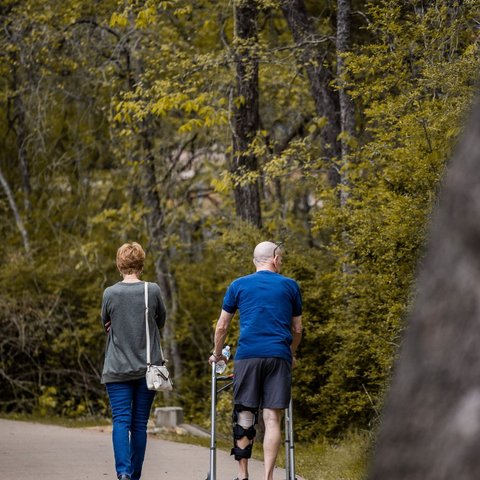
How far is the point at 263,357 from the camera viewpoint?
7445mm

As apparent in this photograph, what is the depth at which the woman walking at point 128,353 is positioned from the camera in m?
8.02

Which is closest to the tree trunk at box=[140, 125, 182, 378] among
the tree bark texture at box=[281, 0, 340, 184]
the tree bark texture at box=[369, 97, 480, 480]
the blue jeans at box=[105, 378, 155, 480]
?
the tree bark texture at box=[281, 0, 340, 184]

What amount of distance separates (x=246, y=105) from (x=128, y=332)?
27.8 ft

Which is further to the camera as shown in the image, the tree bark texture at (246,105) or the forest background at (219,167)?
the tree bark texture at (246,105)

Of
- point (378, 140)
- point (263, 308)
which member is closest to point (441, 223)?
point (263, 308)

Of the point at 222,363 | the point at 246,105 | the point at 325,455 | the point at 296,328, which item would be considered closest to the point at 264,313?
the point at 296,328

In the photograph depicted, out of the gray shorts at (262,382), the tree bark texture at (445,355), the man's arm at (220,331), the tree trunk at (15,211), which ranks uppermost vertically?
the tree bark texture at (445,355)

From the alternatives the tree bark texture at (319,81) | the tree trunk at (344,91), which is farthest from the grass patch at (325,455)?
the tree bark texture at (319,81)

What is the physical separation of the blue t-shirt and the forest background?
2.11 m

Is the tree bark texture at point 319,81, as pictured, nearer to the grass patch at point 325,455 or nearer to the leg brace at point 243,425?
the grass patch at point 325,455

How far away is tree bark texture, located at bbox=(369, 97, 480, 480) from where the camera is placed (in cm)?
210

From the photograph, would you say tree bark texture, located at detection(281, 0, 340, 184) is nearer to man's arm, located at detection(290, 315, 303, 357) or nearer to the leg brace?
man's arm, located at detection(290, 315, 303, 357)

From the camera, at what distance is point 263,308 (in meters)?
7.47

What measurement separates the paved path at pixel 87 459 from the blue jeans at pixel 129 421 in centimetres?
157
